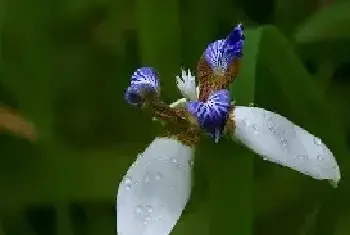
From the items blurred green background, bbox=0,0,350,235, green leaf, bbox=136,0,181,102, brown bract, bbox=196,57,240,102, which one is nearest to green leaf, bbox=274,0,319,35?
blurred green background, bbox=0,0,350,235

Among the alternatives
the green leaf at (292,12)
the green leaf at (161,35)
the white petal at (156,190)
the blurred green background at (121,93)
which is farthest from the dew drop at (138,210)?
the green leaf at (292,12)

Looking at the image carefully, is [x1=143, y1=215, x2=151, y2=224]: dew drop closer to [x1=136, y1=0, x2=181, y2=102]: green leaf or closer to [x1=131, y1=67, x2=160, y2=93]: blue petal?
[x1=131, y1=67, x2=160, y2=93]: blue petal

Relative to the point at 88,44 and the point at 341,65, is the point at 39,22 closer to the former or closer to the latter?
the point at 88,44

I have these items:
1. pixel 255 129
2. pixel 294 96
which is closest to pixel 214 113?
pixel 255 129

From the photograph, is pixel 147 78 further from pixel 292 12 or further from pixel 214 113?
pixel 292 12

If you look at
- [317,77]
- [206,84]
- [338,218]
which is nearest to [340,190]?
[338,218]

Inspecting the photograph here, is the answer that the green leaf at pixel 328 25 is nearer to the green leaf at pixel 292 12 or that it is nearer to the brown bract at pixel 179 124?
the green leaf at pixel 292 12

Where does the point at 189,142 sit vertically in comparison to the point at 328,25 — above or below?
below

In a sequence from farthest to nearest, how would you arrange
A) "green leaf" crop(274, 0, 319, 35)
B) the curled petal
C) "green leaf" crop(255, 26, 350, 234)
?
"green leaf" crop(274, 0, 319, 35) < "green leaf" crop(255, 26, 350, 234) < the curled petal
